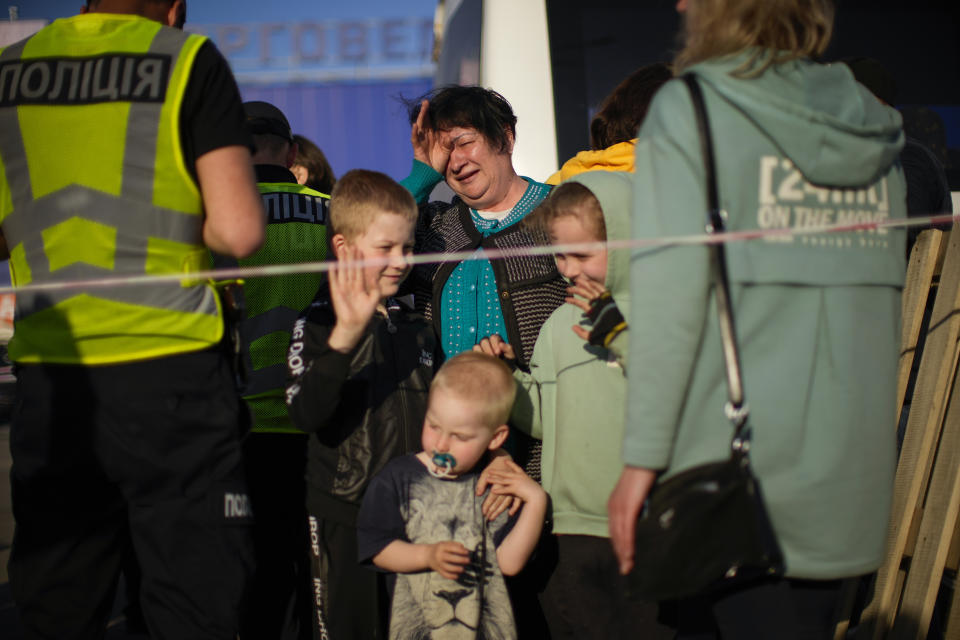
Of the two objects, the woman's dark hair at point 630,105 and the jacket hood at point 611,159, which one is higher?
the woman's dark hair at point 630,105

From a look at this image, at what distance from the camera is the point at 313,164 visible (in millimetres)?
4613

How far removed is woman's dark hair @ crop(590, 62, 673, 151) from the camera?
282cm

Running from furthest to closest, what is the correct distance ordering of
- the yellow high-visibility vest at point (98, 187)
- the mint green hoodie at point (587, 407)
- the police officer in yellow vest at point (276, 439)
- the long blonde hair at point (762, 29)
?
the police officer in yellow vest at point (276, 439) < the mint green hoodie at point (587, 407) < the yellow high-visibility vest at point (98, 187) < the long blonde hair at point (762, 29)

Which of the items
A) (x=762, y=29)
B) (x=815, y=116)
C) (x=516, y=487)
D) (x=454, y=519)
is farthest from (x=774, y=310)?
(x=454, y=519)

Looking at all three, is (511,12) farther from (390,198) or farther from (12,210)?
(12,210)

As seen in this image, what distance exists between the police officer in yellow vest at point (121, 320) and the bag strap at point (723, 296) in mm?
952

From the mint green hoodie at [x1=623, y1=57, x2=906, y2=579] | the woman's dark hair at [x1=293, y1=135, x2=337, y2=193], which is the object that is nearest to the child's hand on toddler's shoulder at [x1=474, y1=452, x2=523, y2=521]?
the mint green hoodie at [x1=623, y1=57, x2=906, y2=579]

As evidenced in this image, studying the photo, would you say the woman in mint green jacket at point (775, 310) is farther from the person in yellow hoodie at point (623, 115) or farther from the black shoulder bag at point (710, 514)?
the person in yellow hoodie at point (623, 115)

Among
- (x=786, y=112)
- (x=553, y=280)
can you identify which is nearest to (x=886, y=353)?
(x=786, y=112)

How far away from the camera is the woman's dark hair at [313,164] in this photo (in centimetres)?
456

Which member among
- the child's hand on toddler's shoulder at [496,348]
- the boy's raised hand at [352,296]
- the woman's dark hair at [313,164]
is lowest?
the child's hand on toddler's shoulder at [496,348]

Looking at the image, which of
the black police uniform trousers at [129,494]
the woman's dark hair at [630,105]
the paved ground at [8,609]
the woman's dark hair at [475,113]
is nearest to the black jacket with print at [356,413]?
the black police uniform trousers at [129,494]

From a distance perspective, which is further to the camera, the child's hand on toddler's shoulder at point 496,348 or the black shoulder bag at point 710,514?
the child's hand on toddler's shoulder at point 496,348

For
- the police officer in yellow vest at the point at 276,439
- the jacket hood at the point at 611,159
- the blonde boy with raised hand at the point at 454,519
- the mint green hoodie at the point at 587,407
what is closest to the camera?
the blonde boy with raised hand at the point at 454,519
